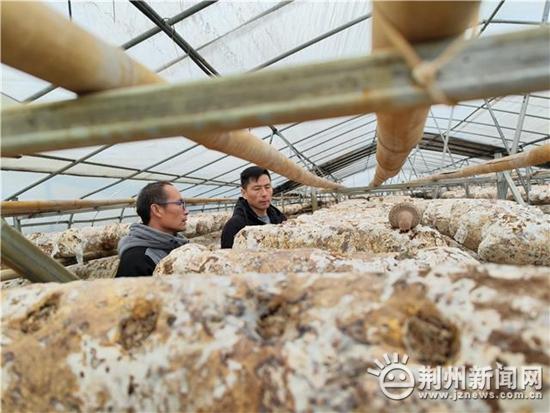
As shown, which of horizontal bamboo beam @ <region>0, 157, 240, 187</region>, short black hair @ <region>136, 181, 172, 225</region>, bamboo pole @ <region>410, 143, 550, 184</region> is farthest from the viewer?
horizontal bamboo beam @ <region>0, 157, 240, 187</region>

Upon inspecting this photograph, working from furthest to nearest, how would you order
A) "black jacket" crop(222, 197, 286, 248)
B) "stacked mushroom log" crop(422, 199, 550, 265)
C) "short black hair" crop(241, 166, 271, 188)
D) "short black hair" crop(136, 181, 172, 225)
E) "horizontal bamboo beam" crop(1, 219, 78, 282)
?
"short black hair" crop(241, 166, 271, 188)
"black jacket" crop(222, 197, 286, 248)
"short black hair" crop(136, 181, 172, 225)
"stacked mushroom log" crop(422, 199, 550, 265)
"horizontal bamboo beam" crop(1, 219, 78, 282)

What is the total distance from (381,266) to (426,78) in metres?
0.82

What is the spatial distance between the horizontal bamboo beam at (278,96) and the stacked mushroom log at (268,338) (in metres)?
0.34

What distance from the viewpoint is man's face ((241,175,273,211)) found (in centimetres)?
294

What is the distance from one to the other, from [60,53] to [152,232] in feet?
5.93

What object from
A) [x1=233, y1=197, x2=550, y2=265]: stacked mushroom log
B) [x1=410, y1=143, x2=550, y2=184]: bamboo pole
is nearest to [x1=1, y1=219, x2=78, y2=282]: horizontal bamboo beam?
[x1=233, y1=197, x2=550, y2=265]: stacked mushroom log

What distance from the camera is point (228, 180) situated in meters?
11.5

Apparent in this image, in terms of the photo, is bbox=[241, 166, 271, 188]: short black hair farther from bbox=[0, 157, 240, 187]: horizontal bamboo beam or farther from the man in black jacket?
bbox=[0, 157, 240, 187]: horizontal bamboo beam

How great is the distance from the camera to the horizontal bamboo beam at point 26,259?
888 mm

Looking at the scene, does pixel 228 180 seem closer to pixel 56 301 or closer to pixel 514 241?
pixel 514 241

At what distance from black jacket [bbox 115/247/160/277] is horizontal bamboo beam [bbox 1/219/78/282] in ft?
3.28

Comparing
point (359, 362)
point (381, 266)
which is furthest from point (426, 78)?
point (381, 266)

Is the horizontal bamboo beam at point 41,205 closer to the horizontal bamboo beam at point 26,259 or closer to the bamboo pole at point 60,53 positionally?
the horizontal bamboo beam at point 26,259

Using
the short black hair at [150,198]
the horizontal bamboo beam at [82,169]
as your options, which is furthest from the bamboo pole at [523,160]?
the horizontal bamboo beam at [82,169]
